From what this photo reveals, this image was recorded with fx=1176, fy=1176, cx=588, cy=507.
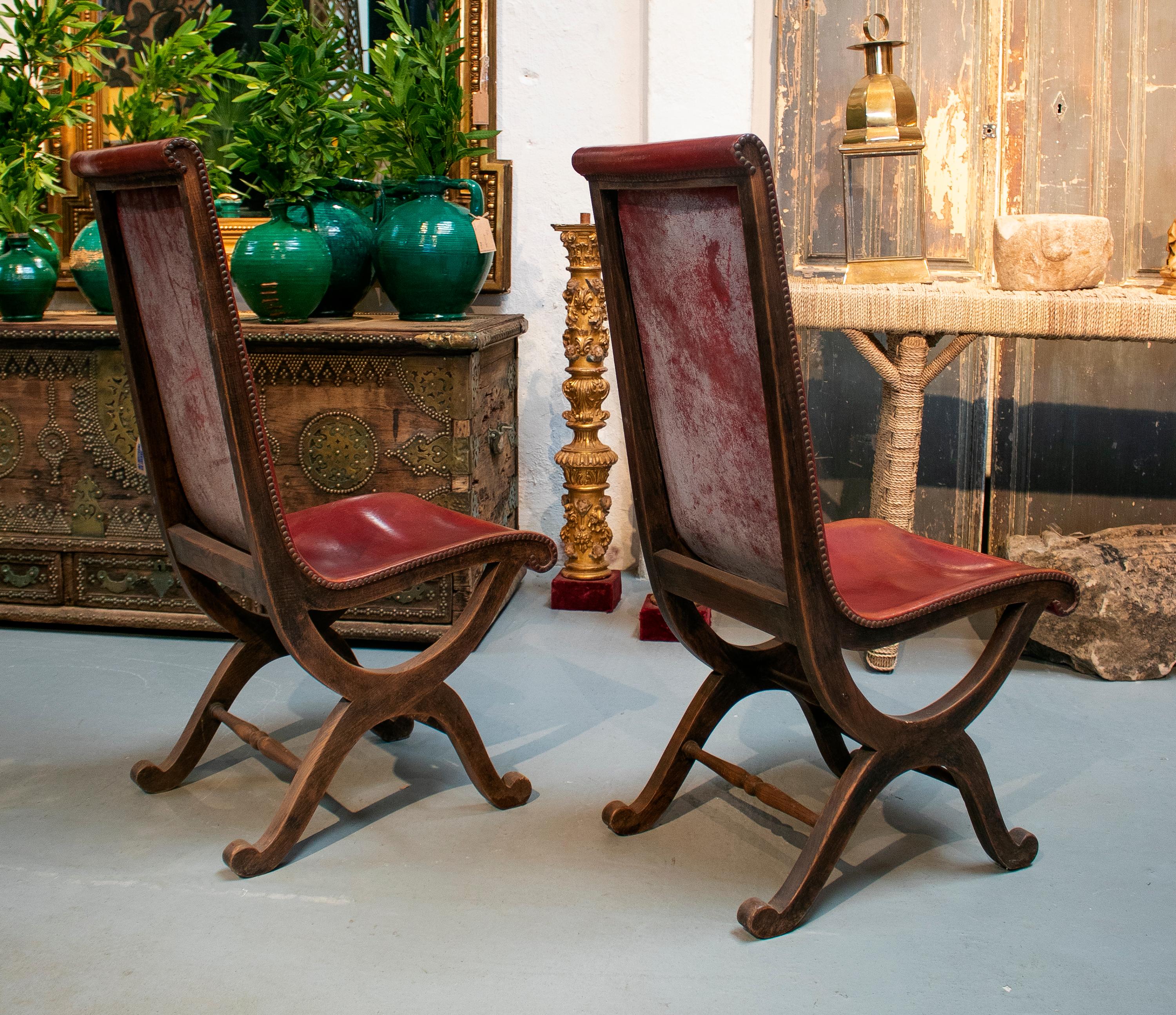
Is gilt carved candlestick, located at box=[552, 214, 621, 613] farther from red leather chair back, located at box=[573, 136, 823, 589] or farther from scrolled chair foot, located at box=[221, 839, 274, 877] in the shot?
scrolled chair foot, located at box=[221, 839, 274, 877]

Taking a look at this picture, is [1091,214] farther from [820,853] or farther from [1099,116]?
[820,853]

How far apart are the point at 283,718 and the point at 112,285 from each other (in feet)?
3.42

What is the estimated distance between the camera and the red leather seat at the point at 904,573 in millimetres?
1786

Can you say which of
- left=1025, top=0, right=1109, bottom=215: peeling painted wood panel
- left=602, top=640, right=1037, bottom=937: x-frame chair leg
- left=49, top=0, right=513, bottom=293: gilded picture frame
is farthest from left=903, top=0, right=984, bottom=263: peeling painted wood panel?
left=602, top=640, right=1037, bottom=937: x-frame chair leg

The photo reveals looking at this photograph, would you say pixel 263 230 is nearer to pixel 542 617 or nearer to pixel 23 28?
pixel 23 28

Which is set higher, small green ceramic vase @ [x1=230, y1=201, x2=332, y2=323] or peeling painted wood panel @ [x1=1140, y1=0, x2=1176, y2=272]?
peeling painted wood panel @ [x1=1140, y1=0, x2=1176, y2=272]

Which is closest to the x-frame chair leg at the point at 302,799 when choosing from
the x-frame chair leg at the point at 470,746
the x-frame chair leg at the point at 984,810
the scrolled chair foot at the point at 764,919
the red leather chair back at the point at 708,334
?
the x-frame chair leg at the point at 470,746

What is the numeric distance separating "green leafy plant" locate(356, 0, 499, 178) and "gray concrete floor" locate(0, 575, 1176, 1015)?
1.40 meters

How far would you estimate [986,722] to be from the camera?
262cm

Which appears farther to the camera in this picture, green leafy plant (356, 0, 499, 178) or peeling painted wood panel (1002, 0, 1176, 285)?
peeling painted wood panel (1002, 0, 1176, 285)

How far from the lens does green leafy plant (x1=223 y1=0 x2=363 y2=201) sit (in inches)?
115

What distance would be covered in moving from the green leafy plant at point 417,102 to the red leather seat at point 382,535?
1146 millimetres

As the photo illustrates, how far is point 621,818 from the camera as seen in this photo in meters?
2.09

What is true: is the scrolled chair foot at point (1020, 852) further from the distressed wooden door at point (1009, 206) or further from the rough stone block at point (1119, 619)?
the distressed wooden door at point (1009, 206)
